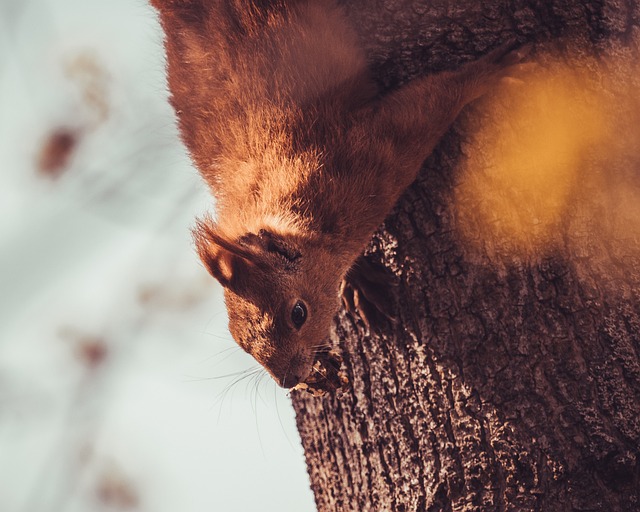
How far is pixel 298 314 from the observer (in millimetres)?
2680

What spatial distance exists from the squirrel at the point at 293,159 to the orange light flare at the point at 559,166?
268 millimetres

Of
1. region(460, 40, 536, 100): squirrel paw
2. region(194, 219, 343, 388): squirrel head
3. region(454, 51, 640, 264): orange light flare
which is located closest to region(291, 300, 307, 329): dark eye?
region(194, 219, 343, 388): squirrel head

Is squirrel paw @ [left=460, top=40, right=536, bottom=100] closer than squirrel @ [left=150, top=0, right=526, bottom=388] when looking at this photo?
Yes

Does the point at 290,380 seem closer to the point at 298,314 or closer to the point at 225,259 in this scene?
the point at 298,314

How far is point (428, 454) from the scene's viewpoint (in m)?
2.37

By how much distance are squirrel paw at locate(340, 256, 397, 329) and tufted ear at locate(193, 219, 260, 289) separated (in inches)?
14.9

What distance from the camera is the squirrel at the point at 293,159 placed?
261cm

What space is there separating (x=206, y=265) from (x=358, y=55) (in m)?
0.95

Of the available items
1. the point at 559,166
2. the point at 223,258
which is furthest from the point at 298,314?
the point at 559,166

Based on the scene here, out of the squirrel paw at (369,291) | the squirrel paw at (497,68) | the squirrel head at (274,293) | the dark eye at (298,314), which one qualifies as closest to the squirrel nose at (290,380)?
Result: the squirrel head at (274,293)

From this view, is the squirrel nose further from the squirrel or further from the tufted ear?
the tufted ear

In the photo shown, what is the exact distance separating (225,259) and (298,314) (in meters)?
0.35

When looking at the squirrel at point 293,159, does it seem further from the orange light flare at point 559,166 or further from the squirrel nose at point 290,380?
the orange light flare at point 559,166

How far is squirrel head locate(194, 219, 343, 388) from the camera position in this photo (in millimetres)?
2605
